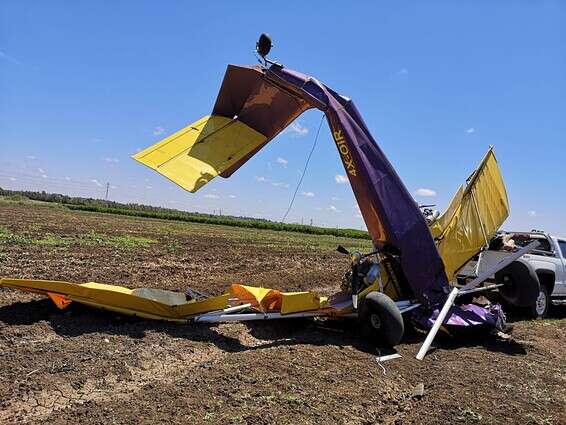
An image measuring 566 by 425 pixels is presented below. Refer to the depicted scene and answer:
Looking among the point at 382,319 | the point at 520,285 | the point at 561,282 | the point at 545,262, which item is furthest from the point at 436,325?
the point at 561,282

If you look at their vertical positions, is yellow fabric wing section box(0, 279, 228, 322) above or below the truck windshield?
below

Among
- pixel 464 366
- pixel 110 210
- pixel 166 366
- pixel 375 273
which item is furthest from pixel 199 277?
pixel 110 210

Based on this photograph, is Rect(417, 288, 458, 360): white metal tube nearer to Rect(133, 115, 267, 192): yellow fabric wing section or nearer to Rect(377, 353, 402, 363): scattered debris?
Rect(377, 353, 402, 363): scattered debris

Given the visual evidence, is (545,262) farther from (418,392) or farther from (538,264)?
(418,392)

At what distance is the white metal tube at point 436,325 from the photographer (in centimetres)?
614

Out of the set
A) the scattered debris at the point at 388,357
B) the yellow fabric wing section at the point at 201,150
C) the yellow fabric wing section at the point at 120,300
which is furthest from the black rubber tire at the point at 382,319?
the yellow fabric wing section at the point at 201,150

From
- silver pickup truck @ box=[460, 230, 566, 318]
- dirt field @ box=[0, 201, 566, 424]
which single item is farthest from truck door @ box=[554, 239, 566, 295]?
dirt field @ box=[0, 201, 566, 424]

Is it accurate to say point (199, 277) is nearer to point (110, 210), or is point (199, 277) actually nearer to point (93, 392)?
point (93, 392)

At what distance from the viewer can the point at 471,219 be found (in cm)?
780

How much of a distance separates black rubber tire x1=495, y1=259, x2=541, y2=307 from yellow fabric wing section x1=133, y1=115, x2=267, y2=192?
208 inches

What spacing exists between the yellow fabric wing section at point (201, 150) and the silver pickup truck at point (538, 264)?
490 centimetres

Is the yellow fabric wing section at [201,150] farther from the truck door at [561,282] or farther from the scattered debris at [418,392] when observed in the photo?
the truck door at [561,282]

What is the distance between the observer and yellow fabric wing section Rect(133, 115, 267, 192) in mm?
5895

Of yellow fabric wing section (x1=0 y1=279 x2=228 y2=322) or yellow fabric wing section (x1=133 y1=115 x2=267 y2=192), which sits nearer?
yellow fabric wing section (x1=133 y1=115 x2=267 y2=192)
